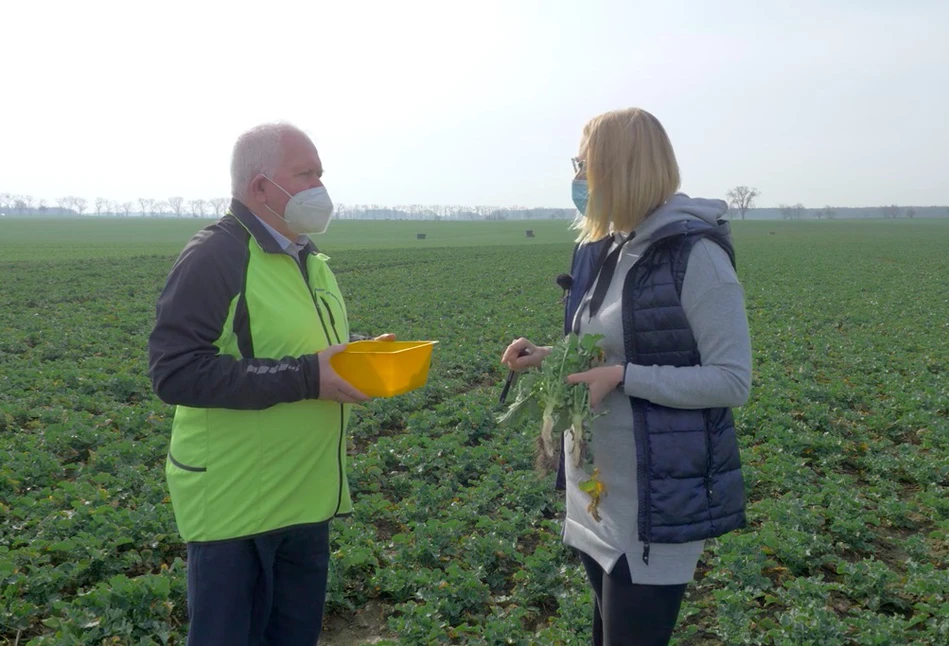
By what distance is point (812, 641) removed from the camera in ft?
12.9

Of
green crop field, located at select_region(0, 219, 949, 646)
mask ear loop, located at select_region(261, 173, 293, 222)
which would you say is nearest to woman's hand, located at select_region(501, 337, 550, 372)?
mask ear loop, located at select_region(261, 173, 293, 222)

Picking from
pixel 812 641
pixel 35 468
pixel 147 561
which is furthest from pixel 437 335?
pixel 812 641

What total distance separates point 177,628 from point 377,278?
22.8m

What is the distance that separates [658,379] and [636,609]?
74 centimetres

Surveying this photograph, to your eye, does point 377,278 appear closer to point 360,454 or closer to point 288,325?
point 360,454

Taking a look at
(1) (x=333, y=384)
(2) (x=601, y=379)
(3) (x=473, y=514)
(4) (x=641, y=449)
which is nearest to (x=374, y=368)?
(1) (x=333, y=384)

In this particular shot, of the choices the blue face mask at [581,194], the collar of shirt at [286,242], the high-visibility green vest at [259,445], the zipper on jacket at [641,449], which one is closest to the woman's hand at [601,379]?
the zipper on jacket at [641,449]

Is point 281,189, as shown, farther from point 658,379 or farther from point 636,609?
point 636,609

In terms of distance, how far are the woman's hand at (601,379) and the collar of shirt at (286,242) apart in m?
1.19

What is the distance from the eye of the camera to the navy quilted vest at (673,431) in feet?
7.69

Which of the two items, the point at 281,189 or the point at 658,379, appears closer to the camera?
the point at 658,379

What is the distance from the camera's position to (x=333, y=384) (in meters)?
2.59

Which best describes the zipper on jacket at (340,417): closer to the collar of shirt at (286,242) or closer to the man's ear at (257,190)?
the collar of shirt at (286,242)

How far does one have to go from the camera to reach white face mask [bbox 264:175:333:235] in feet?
9.25
